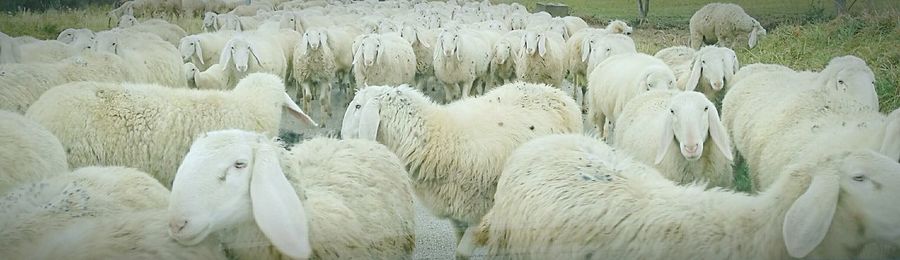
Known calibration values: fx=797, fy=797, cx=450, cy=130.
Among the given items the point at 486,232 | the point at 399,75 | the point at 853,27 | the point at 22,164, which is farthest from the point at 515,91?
the point at 22,164

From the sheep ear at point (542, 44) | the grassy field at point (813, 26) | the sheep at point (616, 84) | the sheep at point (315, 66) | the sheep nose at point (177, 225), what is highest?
the grassy field at point (813, 26)

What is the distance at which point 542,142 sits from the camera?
3121 millimetres

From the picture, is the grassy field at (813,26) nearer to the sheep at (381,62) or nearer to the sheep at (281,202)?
the sheep at (281,202)

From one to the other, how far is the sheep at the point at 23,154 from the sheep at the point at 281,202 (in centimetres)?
66

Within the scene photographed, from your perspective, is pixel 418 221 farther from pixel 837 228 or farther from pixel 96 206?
pixel 837 228

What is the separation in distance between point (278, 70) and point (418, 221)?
2.99 feet

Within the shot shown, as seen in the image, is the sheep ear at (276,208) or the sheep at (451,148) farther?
the sheep at (451,148)

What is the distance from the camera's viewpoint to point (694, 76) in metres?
3.45

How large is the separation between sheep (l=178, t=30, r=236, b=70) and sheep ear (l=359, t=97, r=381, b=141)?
0.62 m

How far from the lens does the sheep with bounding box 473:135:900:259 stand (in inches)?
Result: 84.8

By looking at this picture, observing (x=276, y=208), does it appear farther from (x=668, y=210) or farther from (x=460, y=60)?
(x=460, y=60)

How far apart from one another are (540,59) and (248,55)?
7.70 ft

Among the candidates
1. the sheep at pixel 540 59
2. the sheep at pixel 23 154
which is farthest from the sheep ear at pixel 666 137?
the sheep at pixel 23 154

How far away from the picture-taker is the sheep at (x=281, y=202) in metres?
2.06
